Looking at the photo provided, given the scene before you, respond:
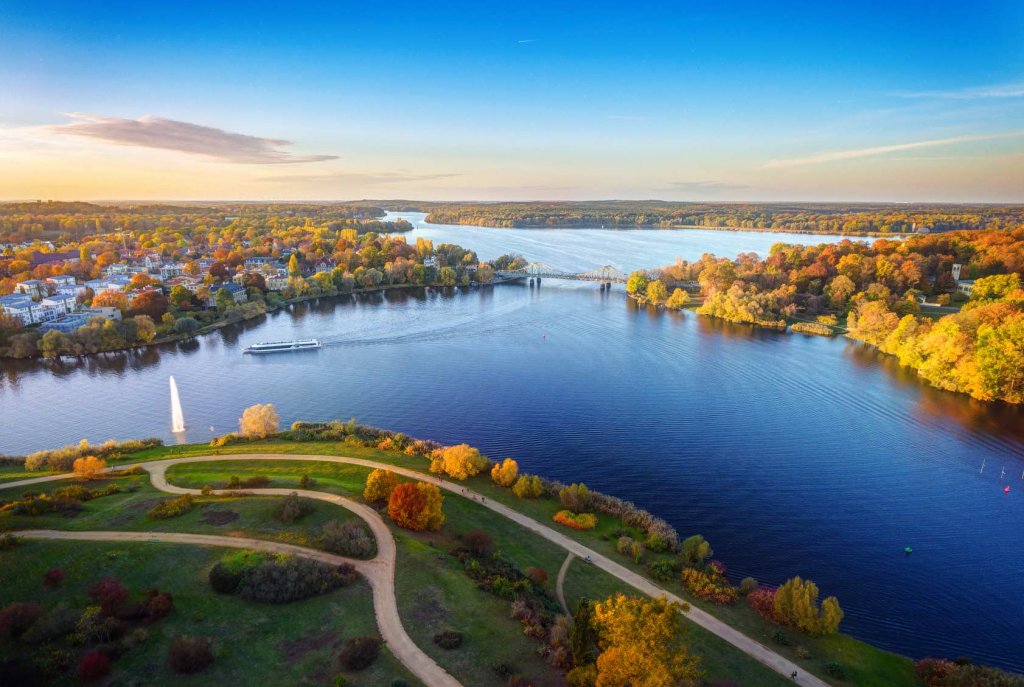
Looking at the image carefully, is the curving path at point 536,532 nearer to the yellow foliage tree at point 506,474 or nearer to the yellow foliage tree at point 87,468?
the yellow foliage tree at point 87,468

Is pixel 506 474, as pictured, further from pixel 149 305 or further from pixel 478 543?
pixel 149 305

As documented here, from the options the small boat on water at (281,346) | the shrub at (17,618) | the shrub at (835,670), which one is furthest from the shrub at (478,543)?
the small boat on water at (281,346)

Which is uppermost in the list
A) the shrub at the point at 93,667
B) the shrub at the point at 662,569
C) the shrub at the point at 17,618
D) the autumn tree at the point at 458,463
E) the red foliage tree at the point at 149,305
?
the red foliage tree at the point at 149,305

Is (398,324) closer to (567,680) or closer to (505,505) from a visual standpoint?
(505,505)

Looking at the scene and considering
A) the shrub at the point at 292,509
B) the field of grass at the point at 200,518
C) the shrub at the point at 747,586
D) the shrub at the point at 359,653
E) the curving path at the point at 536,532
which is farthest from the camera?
the shrub at the point at 292,509

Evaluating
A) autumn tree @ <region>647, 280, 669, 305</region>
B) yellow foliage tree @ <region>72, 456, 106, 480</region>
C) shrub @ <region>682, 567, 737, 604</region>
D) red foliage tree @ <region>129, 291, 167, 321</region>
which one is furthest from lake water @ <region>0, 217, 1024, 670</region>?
autumn tree @ <region>647, 280, 669, 305</region>
